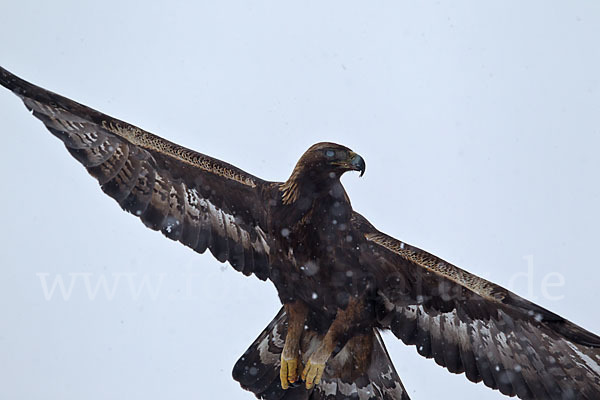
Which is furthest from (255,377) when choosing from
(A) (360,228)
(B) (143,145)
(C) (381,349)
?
(B) (143,145)

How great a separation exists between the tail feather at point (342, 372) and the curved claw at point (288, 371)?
1.26 feet

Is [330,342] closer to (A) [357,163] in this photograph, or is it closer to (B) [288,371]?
(B) [288,371]

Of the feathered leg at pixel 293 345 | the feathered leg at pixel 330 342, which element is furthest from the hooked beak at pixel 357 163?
the feathered leg at pixel 293 345

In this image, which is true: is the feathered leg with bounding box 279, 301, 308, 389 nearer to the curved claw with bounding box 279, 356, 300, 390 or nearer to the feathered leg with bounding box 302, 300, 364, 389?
the curved claw with bounding box 279, 356, 300, 390

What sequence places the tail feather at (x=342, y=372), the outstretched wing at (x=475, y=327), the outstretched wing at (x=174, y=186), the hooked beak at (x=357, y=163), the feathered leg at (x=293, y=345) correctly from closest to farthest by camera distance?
1. the hooked beak at (x=357, y=163)
2. the outstretched wing at (x=475, y=327)
3. the feathered leg at (x=293, y=345)
4. the outstretched wing at (x=174, y=186)
5. the tail feather at (x=342, y=372)

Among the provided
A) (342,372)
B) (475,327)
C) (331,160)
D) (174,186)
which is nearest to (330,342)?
(342,372)

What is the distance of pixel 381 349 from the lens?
24.3ft

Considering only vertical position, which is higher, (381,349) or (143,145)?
(143,145)

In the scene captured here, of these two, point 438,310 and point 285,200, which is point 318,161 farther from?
point 438,310

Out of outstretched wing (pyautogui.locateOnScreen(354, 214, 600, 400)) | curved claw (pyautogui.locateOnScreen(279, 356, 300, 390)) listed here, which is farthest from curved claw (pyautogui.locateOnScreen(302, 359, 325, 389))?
outstretched wing (pyautogui.locateOnScreen(354, 214, 600, 400))

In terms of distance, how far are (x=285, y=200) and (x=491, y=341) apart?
6.42 feet

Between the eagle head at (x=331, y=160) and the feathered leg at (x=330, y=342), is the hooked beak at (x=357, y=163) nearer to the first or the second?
the eagle head at (x=331, y=160)

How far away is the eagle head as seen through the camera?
253 inches

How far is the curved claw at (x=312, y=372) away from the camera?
6.70 m
